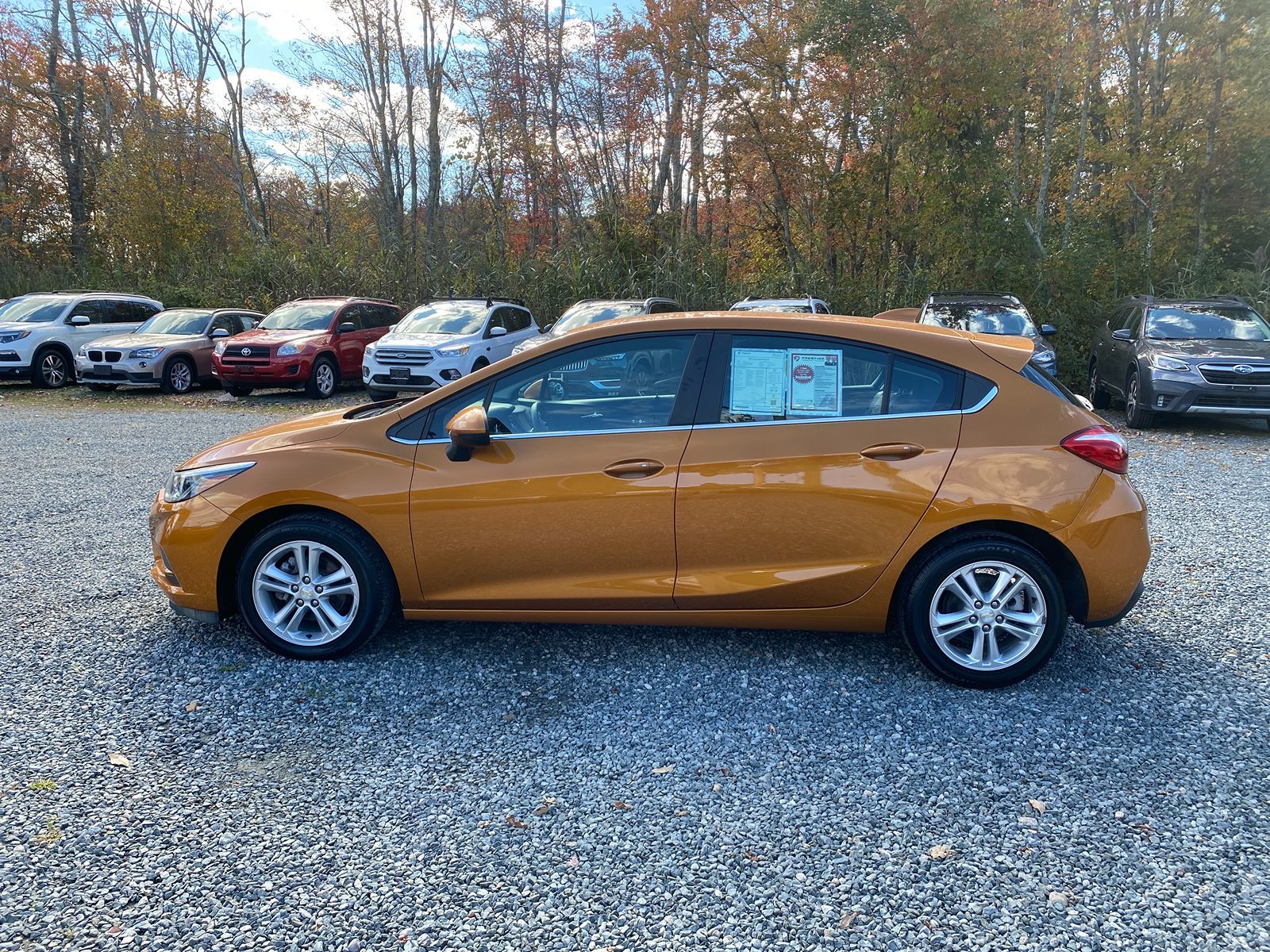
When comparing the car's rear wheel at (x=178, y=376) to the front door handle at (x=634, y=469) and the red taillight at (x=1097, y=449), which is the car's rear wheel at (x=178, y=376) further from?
the red taillight at (x=1097, y=449)

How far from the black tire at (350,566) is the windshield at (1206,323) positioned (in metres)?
11.9

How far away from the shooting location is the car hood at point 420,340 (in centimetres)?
1438

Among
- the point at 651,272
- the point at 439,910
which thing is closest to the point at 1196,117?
the point at 651,272

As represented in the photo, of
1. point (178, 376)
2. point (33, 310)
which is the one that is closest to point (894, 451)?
point (178, 376)

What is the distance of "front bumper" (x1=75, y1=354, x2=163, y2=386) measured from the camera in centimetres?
1596

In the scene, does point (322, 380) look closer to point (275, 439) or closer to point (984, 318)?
point (984, 318)

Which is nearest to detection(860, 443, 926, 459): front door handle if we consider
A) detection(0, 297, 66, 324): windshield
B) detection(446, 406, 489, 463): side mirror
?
detection(446, 406, 489, 463): side mirror

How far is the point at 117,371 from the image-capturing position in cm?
1598

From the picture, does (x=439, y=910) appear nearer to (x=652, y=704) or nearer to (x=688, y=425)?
(x=652, y=704)

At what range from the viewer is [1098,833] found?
2846 mm

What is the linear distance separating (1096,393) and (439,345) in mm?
10953

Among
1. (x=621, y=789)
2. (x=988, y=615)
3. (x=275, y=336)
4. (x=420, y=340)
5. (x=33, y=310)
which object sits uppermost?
(x=33, y=310)

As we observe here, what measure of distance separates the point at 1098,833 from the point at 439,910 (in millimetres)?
2120

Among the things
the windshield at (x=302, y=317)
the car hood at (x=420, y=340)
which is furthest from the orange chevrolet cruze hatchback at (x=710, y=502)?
the windshield at (x=302, y=317)
